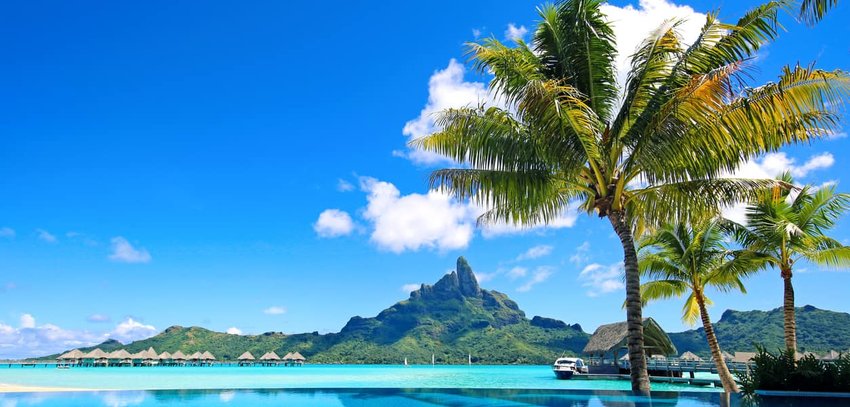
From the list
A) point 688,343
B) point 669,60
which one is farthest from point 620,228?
point 688,343

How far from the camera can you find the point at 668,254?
14.7 metres

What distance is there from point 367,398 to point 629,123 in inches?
276

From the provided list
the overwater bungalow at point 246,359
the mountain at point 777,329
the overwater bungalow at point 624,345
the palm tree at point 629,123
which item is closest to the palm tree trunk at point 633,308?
the palm tree at point 629,123

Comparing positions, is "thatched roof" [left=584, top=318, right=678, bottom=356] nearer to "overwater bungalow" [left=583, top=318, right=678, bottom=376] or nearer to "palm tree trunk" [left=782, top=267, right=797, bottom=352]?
"overwater bungalow" [left=583, top=318, right=678, bottom=376]

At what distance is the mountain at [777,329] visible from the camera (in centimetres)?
5106

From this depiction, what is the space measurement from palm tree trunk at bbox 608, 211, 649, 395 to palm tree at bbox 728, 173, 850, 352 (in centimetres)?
587

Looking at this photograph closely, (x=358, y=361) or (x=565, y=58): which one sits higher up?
(x=565, y=58)

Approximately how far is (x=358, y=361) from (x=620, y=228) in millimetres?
98084

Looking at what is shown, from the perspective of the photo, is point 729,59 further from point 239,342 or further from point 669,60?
point 239,342

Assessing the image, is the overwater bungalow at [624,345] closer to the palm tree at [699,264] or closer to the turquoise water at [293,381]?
the turquoise water at [293,381]

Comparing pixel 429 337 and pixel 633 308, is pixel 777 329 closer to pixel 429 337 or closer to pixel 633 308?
pixel 633 308

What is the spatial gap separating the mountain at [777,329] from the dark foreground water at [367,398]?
42.6 m

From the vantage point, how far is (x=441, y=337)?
353 feet

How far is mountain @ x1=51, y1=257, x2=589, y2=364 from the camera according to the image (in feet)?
307
